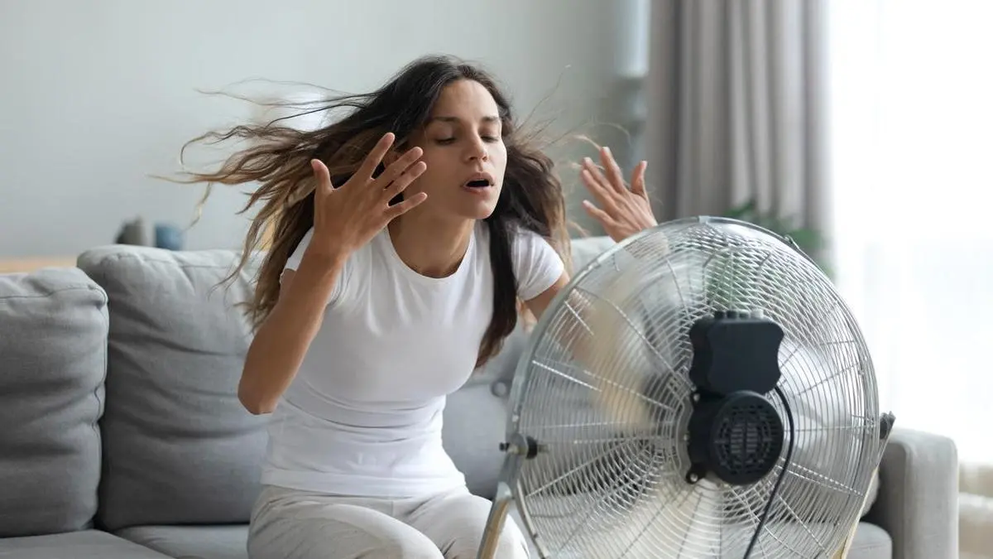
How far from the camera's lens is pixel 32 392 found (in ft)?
5.61

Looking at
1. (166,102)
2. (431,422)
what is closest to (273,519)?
(431,422)

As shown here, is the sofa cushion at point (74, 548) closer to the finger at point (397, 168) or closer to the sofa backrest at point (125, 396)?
the sofa backrest at point (125, 396)

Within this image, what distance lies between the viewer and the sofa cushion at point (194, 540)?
1686 millimetres

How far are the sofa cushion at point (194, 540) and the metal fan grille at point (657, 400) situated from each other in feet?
2.52

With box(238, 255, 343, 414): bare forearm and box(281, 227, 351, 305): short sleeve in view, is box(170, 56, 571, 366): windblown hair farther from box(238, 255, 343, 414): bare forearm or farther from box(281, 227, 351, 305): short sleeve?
box(238, 255, 343, 414): bare forearm

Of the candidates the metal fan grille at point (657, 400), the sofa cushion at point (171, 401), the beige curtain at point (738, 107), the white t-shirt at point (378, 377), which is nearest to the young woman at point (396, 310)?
the white t-shirt at point (378, 377)

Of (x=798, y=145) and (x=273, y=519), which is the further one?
(x=798, y=145)

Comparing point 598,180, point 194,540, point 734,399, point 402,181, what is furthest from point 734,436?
point 194,540

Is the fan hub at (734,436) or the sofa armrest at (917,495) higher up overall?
the fan hub at (734,436)

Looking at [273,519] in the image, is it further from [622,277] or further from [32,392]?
[622,277]

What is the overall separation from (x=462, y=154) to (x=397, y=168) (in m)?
0.23

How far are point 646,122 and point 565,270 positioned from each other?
198 centimetres

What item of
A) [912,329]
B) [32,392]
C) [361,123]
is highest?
[361,123]

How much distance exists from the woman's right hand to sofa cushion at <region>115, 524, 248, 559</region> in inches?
24.0
